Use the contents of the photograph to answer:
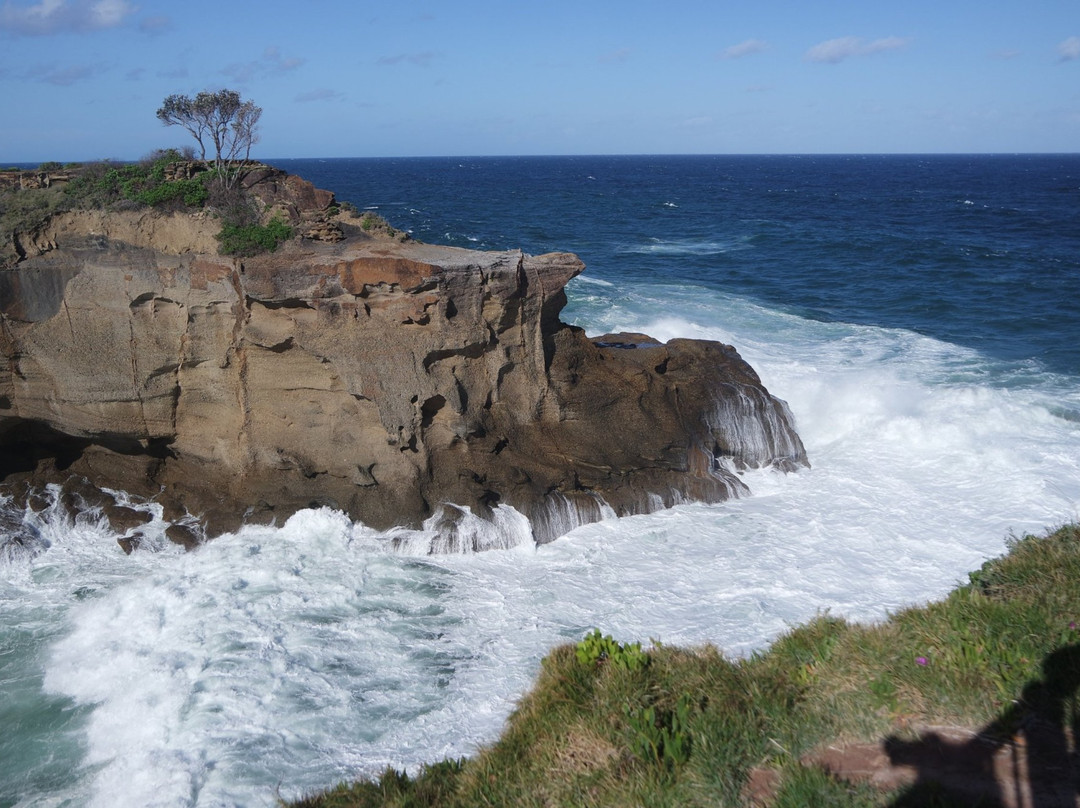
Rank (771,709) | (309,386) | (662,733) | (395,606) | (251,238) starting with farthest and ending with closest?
(309,386) < (251,238) < (395,606) < (771,709) < (662,733)

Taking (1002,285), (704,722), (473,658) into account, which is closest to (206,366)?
(473,658)

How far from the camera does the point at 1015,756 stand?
19.6 ft

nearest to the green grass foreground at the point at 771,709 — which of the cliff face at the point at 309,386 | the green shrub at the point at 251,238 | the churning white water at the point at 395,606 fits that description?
the churning white water at the point at 395,606

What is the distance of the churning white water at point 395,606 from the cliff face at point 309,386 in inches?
31.7

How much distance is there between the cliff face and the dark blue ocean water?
16379 mm

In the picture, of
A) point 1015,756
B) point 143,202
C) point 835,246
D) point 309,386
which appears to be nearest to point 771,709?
point 1015,756

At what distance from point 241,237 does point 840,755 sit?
12.0m

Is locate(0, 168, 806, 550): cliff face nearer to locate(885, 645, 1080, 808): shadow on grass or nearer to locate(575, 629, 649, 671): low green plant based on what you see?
locate(575, 629, 649, 671): low green plant

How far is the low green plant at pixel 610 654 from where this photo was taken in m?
7.64

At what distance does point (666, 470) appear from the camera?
15594 millimetres

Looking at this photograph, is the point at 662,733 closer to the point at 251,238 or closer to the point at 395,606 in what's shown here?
the point at 395,606

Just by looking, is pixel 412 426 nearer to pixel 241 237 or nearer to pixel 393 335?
pixel 393 335

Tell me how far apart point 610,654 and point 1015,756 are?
3.34 meters

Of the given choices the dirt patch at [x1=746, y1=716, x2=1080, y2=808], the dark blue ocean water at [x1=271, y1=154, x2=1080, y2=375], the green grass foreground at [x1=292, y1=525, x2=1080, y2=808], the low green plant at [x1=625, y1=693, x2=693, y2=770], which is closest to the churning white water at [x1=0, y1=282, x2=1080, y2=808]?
the green grass foreground at [x1=292, y1=525, x2=1080, y2=808]
